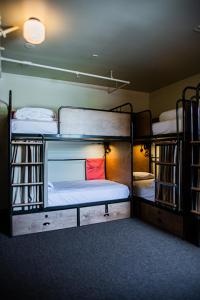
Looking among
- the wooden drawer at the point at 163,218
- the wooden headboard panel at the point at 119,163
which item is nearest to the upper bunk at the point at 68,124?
the wooden headboard panel at the point at 119,163

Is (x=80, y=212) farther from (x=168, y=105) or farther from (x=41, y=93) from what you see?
(x=168, y=105)

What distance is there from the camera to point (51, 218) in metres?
3.28

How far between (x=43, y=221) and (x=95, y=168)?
1.76 metres

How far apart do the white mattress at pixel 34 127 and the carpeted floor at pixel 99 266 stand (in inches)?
60.9

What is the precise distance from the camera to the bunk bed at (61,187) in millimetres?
3111

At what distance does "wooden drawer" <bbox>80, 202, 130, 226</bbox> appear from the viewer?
3.52 metres

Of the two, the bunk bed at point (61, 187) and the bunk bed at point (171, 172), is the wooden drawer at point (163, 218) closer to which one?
the bunk bed at point (171, 172)

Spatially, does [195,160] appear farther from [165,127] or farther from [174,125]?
[165,127]

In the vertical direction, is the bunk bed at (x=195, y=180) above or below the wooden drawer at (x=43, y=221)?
above

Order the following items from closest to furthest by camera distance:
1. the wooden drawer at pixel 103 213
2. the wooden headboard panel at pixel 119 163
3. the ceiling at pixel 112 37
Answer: the ceiling at pixel 112 37, the wooden drawer at pixel 103 213, the wooden headboard panel at pixel 119 163

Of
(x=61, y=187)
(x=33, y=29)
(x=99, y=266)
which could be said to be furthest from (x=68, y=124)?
(x=99, y=266)

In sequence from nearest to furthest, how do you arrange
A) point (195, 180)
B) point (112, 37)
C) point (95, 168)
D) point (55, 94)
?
point (112, 37), point (195, 180), point (55, 94), point (95, 168)

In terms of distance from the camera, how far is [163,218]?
3.33 meters

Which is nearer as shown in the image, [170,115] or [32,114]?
[32,114]
